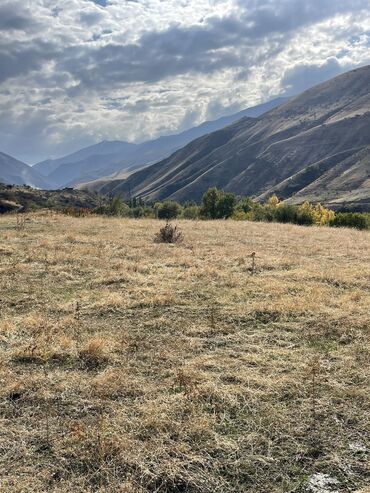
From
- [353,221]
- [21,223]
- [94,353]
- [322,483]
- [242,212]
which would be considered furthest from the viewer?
[242,212]

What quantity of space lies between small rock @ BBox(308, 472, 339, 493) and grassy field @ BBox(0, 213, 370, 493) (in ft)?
0.09

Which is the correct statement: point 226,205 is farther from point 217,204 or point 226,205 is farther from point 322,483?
point 322,483

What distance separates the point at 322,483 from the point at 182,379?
9.88 feet

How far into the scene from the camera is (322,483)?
5.15m

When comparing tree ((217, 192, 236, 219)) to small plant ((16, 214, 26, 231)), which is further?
tree ((217, 192, 236, 219))

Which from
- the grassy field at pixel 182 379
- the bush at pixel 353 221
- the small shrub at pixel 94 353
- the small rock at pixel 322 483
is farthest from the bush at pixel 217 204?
the small rock at pixel 322 483

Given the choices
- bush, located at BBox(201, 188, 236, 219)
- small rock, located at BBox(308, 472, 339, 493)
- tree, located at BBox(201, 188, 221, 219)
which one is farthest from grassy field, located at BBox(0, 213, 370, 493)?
tree, located at BBox(201, 188, 221, 219)

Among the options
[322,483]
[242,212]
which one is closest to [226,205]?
[242,212]

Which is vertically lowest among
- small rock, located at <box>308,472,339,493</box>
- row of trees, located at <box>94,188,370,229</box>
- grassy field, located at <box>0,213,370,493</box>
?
small rock, located at <box>308,472,339,493</box>

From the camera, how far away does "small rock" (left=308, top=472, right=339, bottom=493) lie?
5.03m

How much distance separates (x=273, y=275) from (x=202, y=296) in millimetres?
3888

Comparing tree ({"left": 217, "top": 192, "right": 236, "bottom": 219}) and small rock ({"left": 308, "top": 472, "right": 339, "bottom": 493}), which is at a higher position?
tree ({"left": 217, "top": 192, "right": 236, "bottom": 219})

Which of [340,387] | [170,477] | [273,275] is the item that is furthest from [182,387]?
[273,275]

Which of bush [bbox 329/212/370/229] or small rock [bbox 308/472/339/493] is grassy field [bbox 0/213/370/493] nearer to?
small rock [bbox 308/472/339/493]
